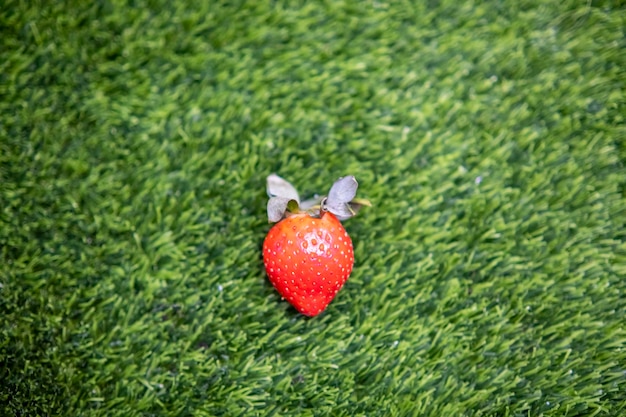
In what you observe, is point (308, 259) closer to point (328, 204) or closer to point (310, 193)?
point (328, 204)

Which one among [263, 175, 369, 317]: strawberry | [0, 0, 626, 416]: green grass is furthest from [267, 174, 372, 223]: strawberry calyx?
[0, 0, 626, 416]: green grass

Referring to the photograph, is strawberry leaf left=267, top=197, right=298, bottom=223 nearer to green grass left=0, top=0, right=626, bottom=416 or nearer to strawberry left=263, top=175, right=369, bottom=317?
strawberry left=263, top=175, right=369, bottom=317

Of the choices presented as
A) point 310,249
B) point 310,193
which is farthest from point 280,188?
point 310,249

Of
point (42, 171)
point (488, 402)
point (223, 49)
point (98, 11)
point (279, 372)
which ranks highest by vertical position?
point (98, 11)

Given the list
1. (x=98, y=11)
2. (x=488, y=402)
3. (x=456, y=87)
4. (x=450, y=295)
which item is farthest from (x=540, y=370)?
(x=98, y=11)

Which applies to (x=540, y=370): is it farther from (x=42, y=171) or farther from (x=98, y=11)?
(x=98, y=11)

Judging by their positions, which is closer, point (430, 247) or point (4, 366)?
point (4, 366)
